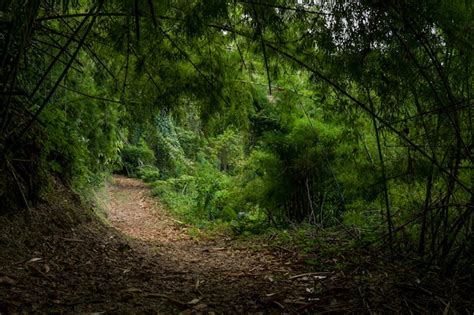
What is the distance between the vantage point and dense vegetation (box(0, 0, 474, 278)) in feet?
7.70

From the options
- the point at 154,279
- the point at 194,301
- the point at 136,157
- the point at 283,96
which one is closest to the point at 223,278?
the point at 154,279

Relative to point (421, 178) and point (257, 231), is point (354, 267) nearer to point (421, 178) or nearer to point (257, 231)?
point (421, 178)

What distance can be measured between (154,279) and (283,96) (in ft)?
8.02

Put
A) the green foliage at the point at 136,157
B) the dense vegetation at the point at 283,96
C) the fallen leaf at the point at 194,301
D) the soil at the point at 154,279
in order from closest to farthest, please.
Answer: the soil at the point at 154,279
the dense vegetation at the point at 283,96
the fallen leaf at the point at 194,301
the green foliage at the point at 136,157

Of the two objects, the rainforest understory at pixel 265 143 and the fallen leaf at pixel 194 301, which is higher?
the rainforest understory at pixel 265 143

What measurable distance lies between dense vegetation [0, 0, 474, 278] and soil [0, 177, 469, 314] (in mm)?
312

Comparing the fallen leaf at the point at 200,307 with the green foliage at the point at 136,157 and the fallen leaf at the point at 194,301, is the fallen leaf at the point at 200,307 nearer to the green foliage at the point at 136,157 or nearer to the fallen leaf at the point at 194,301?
the fallen leaf at the point at 194,301

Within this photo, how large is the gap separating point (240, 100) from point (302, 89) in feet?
3.53

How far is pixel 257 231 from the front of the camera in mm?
6406

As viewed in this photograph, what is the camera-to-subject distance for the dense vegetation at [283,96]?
235 cm

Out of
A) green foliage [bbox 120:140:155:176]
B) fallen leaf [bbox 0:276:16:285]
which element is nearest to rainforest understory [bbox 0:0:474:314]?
fallen leaf [bbox 0:276:16:285]

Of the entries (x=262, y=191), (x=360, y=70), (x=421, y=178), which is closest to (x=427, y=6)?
(x=360, y=70)

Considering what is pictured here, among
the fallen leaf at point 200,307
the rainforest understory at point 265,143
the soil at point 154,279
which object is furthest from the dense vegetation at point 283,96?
the fallen leaf at point 200,307

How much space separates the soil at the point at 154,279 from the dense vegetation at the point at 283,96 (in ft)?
1.02
